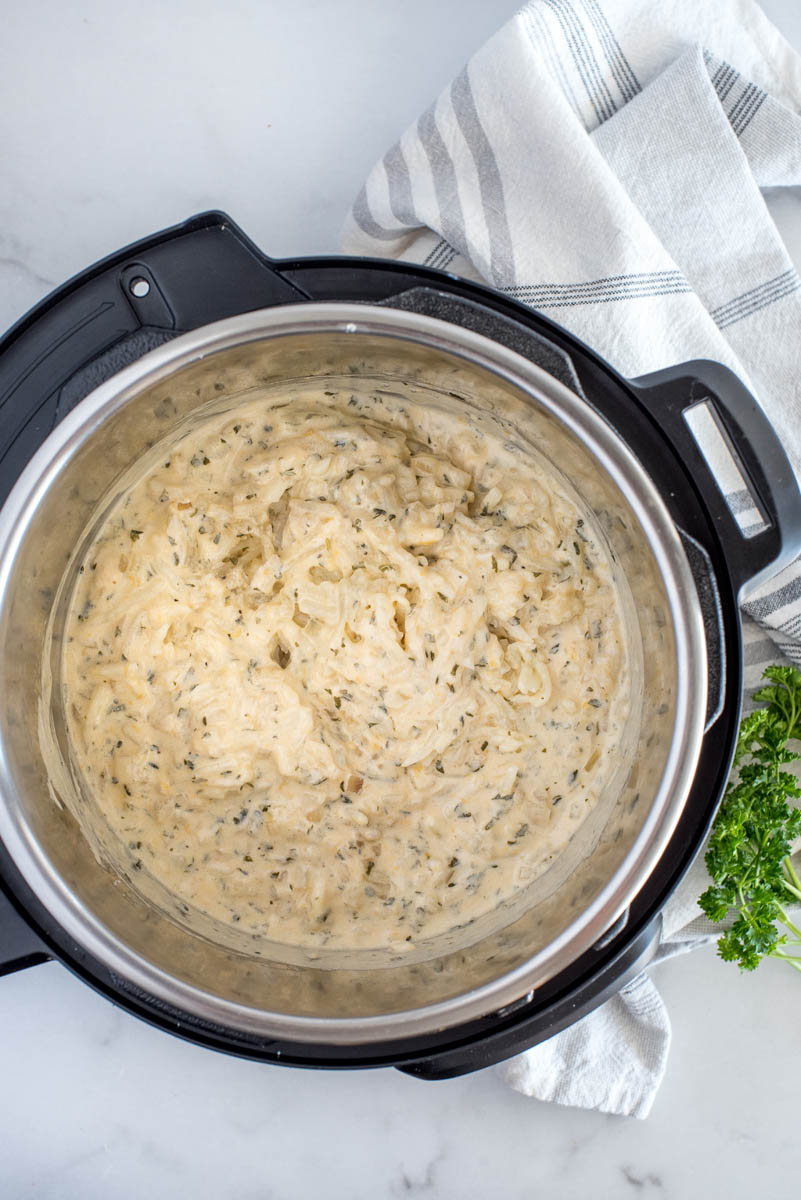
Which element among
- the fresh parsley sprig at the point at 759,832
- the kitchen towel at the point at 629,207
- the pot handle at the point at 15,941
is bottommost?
the fresh parsley sprig at the point at 759,832

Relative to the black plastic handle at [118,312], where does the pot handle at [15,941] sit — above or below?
below

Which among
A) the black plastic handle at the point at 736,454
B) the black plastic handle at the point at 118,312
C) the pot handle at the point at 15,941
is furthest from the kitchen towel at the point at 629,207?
the pot handle at the point at 15,941

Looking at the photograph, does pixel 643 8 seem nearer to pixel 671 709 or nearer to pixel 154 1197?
pixel 671 709

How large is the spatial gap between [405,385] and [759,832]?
2.78 ft

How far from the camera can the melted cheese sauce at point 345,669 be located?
4.73 feet

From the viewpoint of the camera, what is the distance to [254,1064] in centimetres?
170

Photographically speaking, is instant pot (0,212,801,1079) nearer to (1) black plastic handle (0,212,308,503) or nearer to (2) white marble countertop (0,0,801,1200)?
(1) black plastic handle (0,212,308,503)

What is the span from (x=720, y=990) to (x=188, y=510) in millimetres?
1222

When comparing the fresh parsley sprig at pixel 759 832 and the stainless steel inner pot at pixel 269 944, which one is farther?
the fresh parsley sprig at pixel 759 832

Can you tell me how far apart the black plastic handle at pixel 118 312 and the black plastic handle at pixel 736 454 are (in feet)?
1.64

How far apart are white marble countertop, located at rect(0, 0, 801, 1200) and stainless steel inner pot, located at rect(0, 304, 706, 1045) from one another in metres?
0.37

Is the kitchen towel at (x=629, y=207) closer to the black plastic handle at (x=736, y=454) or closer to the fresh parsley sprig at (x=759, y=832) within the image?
the fresh parsley sprig at (x=759, y=832)

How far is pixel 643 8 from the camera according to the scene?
1.57 m

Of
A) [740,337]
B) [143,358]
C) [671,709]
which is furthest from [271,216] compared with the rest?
[671,709]
